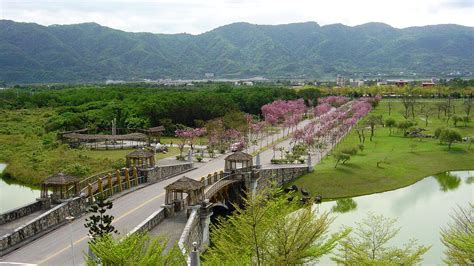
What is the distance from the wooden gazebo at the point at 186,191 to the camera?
98.1 feet

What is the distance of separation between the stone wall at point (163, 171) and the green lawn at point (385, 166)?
1051cm

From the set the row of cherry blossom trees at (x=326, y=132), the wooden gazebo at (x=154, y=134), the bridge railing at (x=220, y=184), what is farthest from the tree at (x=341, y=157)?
the wooden gazebo at (x=154, y=134)

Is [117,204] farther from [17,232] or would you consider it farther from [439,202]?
[439,202]

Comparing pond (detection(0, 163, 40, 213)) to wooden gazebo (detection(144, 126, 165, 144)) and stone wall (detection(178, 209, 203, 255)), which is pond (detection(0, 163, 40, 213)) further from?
wooden gazebo (detection(144, 126, 165, 144))

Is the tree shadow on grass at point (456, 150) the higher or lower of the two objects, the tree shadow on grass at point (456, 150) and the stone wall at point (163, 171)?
the lower

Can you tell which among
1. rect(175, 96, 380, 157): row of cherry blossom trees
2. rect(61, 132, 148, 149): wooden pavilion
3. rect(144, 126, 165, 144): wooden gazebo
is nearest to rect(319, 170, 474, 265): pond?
rect(175, 96, 380, 157): row of cherry blossom trees

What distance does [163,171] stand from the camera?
41.1 metres

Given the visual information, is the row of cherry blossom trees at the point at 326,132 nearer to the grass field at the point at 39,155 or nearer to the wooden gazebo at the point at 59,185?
the grass field at the point at 39,155

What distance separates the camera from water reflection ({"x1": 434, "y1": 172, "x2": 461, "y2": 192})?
4900 cm

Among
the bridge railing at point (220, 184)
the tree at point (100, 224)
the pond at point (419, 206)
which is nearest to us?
the tree at point (100, 224)

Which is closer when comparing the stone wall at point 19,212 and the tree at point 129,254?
the tree at point 129,254

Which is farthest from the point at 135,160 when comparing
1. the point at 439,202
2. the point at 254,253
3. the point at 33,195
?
the point at 439,202

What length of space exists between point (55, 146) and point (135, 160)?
2892 centimetres

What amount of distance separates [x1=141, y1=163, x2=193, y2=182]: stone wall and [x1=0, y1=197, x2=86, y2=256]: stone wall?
8373 mm
